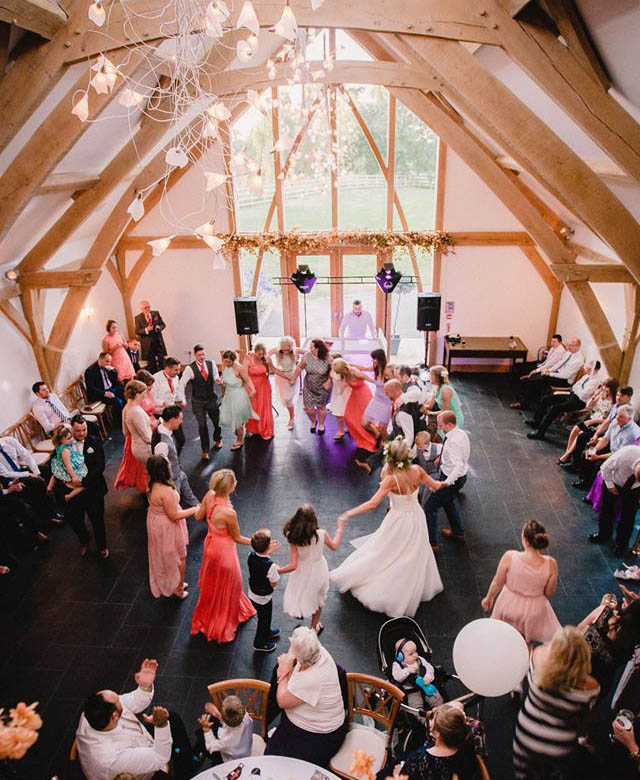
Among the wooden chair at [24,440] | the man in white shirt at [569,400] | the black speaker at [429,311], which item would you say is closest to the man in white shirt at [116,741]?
the wooden chair at [24,440]

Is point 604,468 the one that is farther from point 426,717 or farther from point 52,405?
point 52,405

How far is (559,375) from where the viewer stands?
8.31 metres

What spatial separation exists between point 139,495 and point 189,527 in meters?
1.05

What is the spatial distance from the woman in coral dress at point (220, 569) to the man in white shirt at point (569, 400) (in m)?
4.78

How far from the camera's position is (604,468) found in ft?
17.4

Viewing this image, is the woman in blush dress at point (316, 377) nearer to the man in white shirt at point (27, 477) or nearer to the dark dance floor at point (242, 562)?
the dark dance floor at point (242, 562)

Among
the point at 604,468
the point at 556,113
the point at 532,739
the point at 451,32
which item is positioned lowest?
the point at 532,739

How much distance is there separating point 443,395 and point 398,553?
2102 millimetres

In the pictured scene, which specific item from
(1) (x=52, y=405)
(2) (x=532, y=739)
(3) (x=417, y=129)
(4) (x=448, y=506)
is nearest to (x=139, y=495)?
(1) (x=52, y=405)

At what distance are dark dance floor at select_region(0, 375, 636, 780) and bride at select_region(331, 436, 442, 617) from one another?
17 cm

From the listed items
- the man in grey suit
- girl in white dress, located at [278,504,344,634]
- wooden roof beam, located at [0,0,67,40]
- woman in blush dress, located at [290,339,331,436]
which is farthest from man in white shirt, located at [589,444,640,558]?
wooden roof beam, located at [0,0,67,40]

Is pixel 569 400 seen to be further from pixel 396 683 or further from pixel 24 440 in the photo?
pixel 24 440

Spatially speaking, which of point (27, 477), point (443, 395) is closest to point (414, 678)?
point (443, 395)

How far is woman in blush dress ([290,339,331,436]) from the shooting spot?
7.41 m
